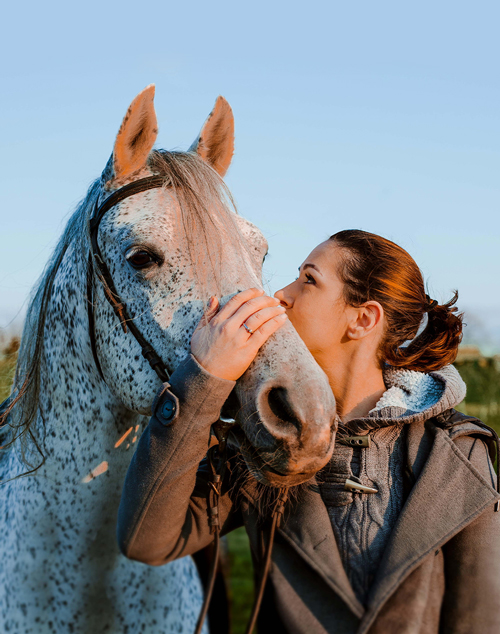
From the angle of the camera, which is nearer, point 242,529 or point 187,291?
point 187,291

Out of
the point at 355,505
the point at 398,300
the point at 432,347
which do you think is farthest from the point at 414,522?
the point at 398,300

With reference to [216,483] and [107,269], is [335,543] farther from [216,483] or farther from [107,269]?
[107,269]

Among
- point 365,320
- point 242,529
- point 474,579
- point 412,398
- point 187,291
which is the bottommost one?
point 242,529

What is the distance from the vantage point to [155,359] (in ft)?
5.54

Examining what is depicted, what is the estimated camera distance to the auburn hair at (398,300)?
195cm

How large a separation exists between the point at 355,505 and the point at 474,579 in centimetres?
37

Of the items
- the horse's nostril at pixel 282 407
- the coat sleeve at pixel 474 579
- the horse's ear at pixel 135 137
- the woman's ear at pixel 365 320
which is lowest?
the coat sleeve at pixel 474 579

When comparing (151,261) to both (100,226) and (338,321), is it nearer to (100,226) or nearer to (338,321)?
(100,226)

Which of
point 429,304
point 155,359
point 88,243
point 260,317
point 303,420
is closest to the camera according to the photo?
point 303,420

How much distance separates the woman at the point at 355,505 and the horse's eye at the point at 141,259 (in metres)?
0.31

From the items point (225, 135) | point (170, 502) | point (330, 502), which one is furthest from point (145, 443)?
point (225, 135)

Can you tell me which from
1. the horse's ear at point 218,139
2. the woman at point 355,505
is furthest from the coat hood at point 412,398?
the horse's ear at point 218,139

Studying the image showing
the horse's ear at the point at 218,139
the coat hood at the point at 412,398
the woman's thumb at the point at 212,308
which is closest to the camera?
the woman's thumb at the point at 212,308

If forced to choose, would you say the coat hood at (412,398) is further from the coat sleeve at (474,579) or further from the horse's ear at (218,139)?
the horse's ear at (218,139)
